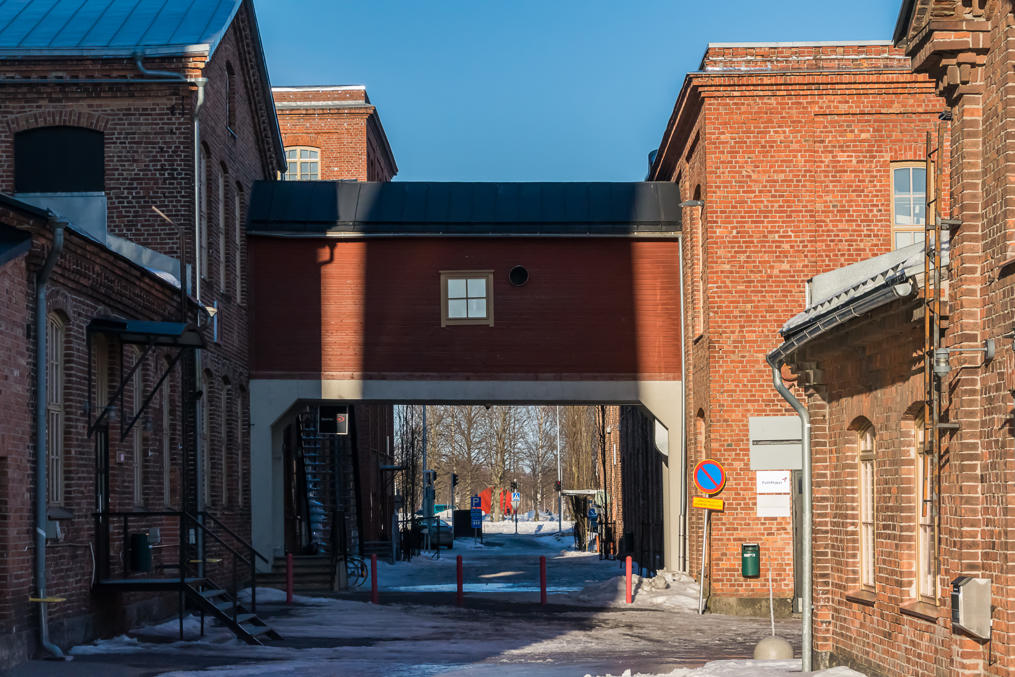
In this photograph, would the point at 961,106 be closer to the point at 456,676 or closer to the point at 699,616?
the point at 456,676

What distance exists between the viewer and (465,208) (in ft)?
89.7

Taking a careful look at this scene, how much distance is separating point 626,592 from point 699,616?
2.69 m

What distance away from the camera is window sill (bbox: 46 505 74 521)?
16.2 m

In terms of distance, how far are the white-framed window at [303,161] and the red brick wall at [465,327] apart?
17.3m

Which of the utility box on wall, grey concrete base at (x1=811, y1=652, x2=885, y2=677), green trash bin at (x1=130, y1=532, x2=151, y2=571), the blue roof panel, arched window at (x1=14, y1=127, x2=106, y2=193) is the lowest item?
grey concrete base at (x1=811, y1=652, x2=885, y2=677)

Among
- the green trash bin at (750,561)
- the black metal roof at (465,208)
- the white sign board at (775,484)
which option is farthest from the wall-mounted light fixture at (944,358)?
the black metal roof at (465,208)

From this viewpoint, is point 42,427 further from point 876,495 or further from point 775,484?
point 775,484

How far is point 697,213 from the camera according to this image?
25.5m

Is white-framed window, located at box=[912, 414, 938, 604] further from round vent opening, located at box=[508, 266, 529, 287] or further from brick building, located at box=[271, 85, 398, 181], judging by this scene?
brick building, located at box=[271, 85, 398, 181]

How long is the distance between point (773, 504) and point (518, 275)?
941 cm

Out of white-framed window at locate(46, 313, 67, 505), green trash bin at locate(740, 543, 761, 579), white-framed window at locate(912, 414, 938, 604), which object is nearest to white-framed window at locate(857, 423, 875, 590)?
white-framed window at locate(912, 414, 938, 604)

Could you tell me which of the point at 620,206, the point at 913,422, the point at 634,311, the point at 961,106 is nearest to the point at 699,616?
the point at 634,311

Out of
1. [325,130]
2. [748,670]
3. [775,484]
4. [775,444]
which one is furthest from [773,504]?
[325,130]

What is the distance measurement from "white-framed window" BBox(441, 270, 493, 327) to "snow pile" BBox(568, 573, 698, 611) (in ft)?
17.4
